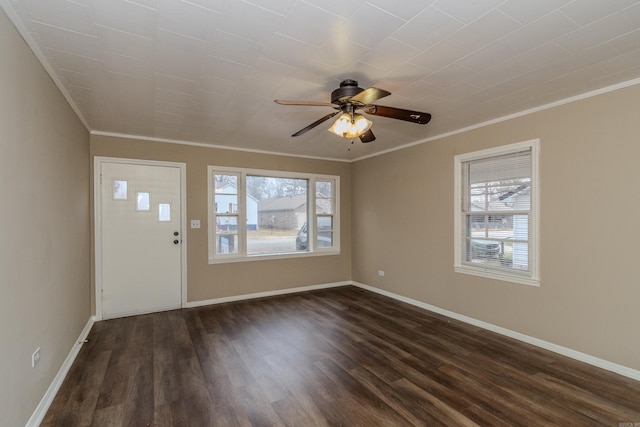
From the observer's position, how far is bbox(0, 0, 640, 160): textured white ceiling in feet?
5.53

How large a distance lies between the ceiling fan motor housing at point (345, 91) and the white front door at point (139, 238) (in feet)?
10.2

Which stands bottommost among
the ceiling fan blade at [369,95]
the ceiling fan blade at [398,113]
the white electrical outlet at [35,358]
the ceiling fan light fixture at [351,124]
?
the white electrical outlet at [35,358]

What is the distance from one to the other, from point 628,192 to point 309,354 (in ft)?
10.7

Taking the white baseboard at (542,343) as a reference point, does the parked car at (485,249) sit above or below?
above

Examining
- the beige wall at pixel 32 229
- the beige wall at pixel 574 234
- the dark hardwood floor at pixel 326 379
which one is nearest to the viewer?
the beige wall at pixel 32 229

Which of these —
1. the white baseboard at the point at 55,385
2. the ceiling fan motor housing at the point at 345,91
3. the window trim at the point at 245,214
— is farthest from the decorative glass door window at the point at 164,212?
the ceiling fan motor housing at the point at 345,91

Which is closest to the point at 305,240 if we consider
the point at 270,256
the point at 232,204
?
the point at 270,256

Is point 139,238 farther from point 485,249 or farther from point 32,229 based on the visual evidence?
point 485,249

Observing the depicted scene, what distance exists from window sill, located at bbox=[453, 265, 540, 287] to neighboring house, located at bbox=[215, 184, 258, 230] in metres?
3.22

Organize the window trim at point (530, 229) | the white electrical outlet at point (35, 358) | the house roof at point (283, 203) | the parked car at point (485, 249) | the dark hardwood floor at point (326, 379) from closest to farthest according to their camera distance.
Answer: the white electrical outlet at point (35, 358) → the dark hardwood floor at point (326, 379) → the window trim at point (530, 229) → the parked car at point (485, 249) → the house roof at point (283, 203)

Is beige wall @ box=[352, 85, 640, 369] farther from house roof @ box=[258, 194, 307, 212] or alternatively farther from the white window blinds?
house roof @ box=[258, 194, 307, 212]

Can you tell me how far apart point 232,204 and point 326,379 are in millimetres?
3207

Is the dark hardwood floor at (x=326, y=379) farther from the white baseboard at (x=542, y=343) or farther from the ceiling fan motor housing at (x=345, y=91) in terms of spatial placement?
the ceiling fan motor housing at (x=345, y=91)

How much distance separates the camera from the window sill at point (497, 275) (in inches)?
128
